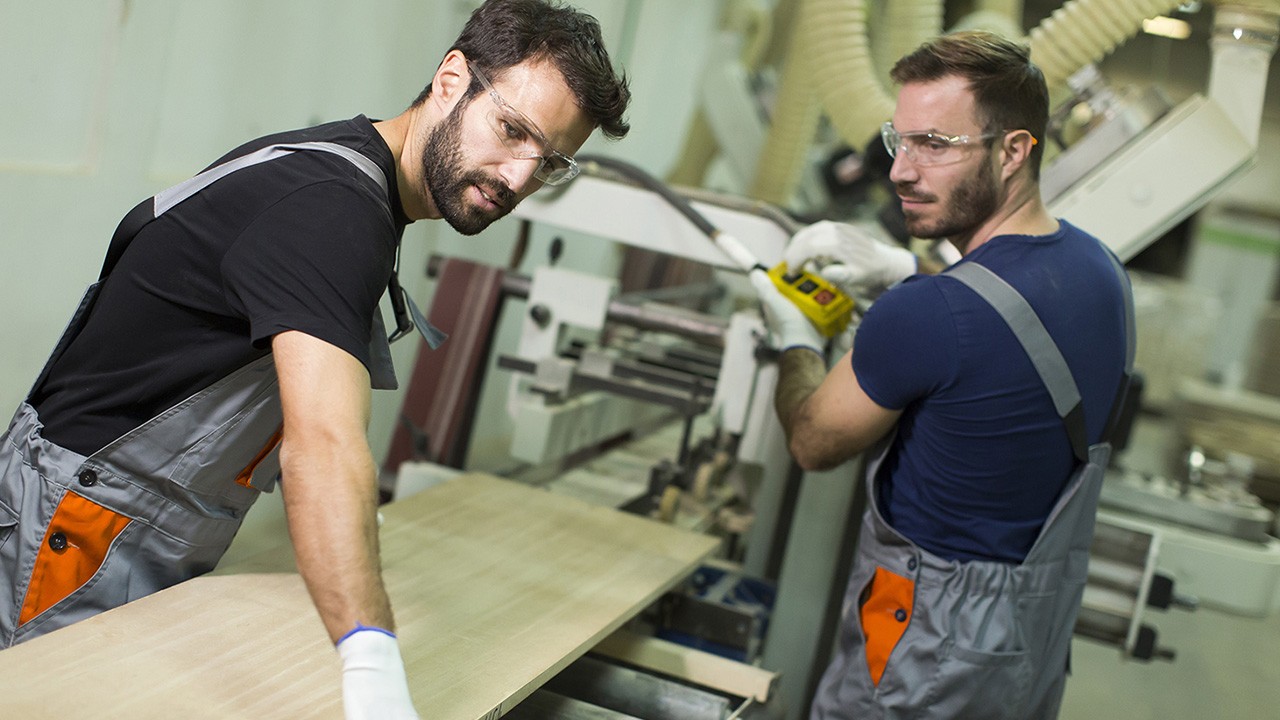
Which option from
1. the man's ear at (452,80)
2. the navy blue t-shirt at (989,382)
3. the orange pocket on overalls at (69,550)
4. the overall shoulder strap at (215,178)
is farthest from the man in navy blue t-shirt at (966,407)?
the orange pocket on overalls at (69,550)

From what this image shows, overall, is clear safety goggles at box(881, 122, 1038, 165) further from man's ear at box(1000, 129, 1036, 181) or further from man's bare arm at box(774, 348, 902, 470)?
man's bare arm at box(774, 348, 902, 470)

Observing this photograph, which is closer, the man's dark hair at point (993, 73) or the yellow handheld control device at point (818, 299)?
the man's dark hair at point (993, 73)

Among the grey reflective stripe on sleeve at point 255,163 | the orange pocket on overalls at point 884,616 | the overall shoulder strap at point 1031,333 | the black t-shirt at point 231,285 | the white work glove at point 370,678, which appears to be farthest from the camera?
the orange pocket on overalls at point 884,616

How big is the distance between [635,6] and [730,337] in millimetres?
2873

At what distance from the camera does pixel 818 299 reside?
2160 mm

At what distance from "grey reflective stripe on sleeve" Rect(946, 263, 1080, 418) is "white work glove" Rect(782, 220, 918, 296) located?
1.80ft

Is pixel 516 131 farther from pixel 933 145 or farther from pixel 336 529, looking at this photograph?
pixel 933 145

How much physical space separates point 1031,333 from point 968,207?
0.92ft

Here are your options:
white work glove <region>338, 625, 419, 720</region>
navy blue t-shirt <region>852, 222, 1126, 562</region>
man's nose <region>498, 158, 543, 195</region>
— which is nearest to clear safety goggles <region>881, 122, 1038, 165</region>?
navy blue t-shirt <region>852, 222, 1126, 562</region>

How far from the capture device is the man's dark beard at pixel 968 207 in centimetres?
179

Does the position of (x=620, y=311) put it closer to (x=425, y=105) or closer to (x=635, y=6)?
(x=425, y=105)

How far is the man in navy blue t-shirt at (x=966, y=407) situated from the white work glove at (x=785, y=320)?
241 mm

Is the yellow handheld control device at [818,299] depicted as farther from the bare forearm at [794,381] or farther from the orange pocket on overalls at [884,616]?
the orange pocket on overalls at [884,616]

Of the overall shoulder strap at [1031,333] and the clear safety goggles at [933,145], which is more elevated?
the clear safety goggles at [933,145]
